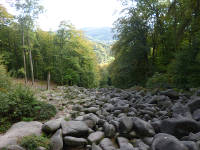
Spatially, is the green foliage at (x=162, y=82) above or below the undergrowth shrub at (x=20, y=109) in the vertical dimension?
above

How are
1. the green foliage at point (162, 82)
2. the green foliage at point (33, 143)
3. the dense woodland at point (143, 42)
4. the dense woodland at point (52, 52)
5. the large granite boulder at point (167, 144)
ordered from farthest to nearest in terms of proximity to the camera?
the dense woodland at point (52, 52), the dense woodland at point (143, 42), the green foliage at point (162, 82), the green foliage at point (33, 143), the large granite boulder at point (167, 144)

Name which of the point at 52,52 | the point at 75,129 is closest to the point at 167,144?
the point at 75,129

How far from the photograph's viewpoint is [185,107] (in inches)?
124

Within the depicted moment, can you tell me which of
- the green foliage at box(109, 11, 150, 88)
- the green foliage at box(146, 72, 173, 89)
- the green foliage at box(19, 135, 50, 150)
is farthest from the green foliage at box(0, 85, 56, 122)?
the green foliage at box(109, 11, 150, 88)

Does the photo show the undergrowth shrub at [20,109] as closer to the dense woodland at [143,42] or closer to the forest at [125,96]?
the forest at [125,96]

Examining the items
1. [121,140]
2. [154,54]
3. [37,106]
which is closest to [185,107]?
[121,140]

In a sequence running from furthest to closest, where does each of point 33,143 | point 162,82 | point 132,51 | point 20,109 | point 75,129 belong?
point 132,51 < point 162,82 < point 20,109 < point 75,129 < point 33,143

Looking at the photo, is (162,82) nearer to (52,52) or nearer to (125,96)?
(125,96)

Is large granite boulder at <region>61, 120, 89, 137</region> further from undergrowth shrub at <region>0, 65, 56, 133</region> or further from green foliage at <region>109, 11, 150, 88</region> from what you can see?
green foliage at <region>109, 11, 150, 88</region>

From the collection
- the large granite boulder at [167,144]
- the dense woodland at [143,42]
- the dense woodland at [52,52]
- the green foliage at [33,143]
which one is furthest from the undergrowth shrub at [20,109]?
the dense woodland at [52,52]

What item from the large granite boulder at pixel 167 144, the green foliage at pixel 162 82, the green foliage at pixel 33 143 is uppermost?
the green foliage at pixel 162 82

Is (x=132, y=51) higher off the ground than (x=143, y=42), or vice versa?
(x=143, y=42)

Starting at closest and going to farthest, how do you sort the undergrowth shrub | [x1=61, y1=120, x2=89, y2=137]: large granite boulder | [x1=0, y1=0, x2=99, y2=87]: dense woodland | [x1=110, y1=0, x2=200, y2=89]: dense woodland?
[x1=61, y1=120, x2=89, y2=137]: large granite boulder
the undergrowth shrub
[x1=110, y1=0, x2=200, y2=89]: dense woodland
[x1=0, y1=0, x2=99, y2=87]: dense woodland

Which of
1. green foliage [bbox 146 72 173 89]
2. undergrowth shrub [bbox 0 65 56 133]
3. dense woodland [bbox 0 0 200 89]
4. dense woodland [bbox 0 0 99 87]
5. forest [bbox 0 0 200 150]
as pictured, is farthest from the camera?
dense woodland [bbox 0 0 99 87]
